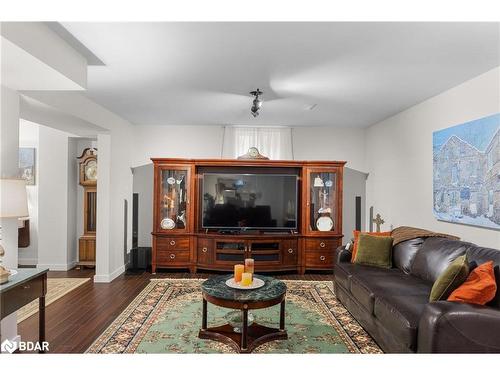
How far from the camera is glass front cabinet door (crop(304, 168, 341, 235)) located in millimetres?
5348

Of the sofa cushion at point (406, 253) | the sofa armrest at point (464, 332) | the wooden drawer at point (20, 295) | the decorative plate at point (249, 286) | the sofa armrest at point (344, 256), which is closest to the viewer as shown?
the sofa armrest at point (464, 332)

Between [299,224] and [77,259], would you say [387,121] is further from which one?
[77,259]

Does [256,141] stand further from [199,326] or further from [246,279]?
[199,326]

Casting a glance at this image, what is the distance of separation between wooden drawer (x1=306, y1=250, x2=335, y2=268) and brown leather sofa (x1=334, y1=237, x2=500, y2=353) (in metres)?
1.23

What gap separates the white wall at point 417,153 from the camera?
123 inches

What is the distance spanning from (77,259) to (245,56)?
468cm

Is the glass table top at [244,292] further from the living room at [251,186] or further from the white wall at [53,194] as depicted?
the white wall at [53,194]

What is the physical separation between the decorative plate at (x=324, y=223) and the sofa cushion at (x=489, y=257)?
2655 mm

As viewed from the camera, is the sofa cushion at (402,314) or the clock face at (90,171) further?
the clock face at (90,171)

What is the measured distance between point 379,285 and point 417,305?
54 cm

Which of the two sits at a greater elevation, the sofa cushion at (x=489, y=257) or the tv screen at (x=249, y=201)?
the tv screen at (x=249, y=201)

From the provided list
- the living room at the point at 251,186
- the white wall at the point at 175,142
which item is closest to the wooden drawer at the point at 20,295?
the living room at the point at 251,186

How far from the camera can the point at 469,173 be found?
3.24 meters
